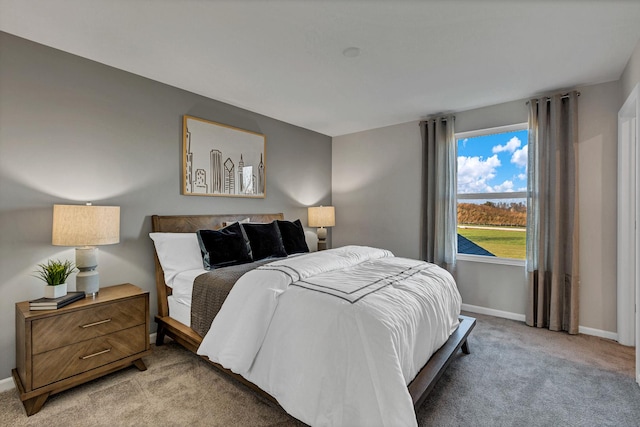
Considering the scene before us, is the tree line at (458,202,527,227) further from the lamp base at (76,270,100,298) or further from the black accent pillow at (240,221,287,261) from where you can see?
the lamp base at (76,270,100,298)

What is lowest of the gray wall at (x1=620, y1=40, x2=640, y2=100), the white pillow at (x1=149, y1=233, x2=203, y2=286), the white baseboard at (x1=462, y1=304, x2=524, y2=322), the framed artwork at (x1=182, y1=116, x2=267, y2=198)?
the white baseboard at (x1=462, y1=304, x2=524, y2=322)

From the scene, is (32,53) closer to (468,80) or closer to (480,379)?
(468,80)

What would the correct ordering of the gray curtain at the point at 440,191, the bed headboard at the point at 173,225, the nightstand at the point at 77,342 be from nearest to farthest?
the nightstand at the point at 77,342, the bed headboard at the point at 173,225, the gray curtain at the point at 440,191

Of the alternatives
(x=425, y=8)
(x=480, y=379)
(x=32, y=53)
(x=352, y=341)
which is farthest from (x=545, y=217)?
(x=32, y=53)

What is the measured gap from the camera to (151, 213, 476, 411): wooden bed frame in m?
1.76

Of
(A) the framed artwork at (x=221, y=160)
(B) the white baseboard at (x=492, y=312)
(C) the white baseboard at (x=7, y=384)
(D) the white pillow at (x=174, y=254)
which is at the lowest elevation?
(C) the white baseboard at (x=7, y=384)

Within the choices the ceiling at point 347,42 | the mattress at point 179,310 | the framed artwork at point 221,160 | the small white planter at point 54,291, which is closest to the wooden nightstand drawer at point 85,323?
the small white planter at point 54,291

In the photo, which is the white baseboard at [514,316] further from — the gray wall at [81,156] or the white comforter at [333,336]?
the gray wall at [81,156]

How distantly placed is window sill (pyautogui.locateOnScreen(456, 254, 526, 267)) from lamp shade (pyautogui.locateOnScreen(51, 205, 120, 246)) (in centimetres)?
388

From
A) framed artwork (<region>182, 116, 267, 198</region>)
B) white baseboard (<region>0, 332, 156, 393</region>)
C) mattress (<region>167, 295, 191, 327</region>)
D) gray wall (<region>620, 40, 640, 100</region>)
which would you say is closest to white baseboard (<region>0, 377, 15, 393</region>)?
white baseboard (<region>0, 332, 156, 393</region>)

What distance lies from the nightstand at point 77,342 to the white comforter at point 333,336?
0.62m

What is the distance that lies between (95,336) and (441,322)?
2.48m

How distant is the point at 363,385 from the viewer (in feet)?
4.60

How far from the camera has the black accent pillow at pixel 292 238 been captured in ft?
11.4
